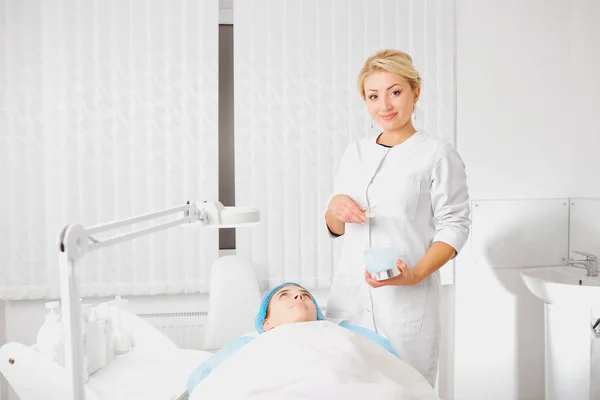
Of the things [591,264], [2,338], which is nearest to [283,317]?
[2,338]

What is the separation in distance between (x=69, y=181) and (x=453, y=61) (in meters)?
2.09

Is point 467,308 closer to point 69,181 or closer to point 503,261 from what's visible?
point 503,261

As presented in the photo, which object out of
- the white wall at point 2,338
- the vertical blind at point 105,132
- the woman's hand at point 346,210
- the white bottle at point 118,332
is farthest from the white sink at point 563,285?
the white wall at point 2,338

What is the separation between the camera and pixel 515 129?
3021mm

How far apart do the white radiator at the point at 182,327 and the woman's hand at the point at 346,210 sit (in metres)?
1.36

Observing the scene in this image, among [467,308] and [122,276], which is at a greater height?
[122,276]

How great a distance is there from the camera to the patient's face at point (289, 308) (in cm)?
169

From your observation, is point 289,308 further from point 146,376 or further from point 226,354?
point 146,376

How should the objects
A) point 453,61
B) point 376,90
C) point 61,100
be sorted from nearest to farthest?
point 376,90 → point 61,100 → point 453,61

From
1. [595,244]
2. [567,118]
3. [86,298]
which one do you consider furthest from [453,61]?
[86,298]

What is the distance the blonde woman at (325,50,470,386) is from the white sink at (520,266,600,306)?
1.15m

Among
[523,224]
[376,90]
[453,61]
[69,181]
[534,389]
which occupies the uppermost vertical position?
[453,61]

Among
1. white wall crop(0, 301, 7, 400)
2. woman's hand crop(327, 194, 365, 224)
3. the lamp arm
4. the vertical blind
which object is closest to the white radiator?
the vertical blind

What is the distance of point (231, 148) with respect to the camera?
3043 mm
